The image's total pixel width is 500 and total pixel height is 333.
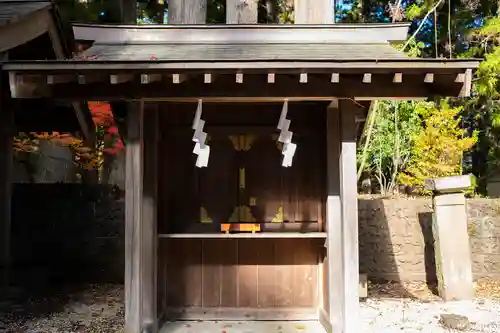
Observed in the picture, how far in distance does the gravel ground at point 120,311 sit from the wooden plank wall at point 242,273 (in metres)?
0.73

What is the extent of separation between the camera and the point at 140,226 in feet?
13.8

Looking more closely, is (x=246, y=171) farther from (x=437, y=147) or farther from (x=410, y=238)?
(x=437, y=147)

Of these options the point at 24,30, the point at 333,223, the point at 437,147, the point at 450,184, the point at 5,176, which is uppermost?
the point at 24,30

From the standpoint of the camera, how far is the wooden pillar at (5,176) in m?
5.43

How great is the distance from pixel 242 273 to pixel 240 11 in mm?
2880

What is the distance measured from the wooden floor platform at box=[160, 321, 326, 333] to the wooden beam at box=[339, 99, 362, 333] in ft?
2.12

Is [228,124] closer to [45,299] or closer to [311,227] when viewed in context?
[311,227]

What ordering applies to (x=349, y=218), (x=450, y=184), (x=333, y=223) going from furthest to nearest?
(x=450, y=184), (x=333, y=223), (x=349, y=218)

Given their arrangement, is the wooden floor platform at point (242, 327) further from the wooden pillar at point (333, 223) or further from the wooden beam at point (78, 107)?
the wooden beam at point (78, 107)

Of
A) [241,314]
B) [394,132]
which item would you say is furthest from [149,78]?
[394,132]

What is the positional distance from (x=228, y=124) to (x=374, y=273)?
4.18 m

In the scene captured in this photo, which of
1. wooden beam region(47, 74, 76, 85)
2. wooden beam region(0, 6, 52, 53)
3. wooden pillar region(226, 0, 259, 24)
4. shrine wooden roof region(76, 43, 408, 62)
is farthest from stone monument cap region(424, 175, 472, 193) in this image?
wooden beam region(0, 6, 52, 53)

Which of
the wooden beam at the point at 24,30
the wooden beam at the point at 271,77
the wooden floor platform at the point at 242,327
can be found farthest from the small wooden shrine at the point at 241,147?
the wooden beam at the point at 24,30

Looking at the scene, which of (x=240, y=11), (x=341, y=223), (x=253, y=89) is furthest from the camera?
(x=240, y=11)
